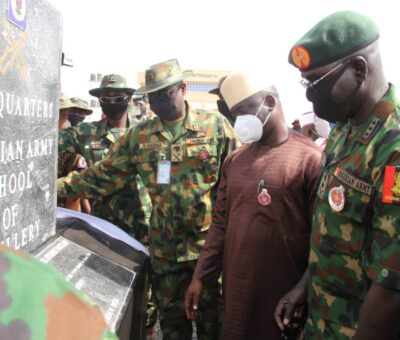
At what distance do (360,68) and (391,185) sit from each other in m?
0.45

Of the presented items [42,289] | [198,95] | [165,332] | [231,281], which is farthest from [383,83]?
[198,95]

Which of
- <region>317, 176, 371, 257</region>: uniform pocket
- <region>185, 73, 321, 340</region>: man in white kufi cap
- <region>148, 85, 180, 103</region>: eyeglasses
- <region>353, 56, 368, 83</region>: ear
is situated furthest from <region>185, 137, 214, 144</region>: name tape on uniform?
<region>353, 56, 368, 83</region>: ear

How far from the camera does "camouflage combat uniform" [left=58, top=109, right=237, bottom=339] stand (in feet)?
9.56

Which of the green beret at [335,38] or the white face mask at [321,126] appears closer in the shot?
the green beret at [335,38]

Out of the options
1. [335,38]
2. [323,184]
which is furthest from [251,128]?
[335,38]

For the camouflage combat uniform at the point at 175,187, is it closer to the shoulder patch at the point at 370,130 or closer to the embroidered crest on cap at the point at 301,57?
the embroidered crest on cap at the point at 301,57

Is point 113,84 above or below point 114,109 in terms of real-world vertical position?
above

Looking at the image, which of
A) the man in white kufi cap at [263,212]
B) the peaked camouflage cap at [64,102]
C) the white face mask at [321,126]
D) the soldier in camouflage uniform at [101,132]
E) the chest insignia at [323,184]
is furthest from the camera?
the peaked camouflage cap at [64,102]

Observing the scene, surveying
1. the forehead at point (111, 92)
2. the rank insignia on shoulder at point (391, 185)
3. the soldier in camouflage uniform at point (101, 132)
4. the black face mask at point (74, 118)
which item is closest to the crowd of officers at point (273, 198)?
the rank insignia on shoulder at point (391, 185)

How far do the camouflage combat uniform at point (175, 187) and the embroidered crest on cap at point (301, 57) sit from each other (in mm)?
1327

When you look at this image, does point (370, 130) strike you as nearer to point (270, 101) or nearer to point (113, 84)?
point (270, 101)

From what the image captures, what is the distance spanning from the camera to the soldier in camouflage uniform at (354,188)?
1380 mm

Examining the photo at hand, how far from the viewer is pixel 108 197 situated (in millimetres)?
3729

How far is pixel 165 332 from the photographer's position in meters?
3.08
